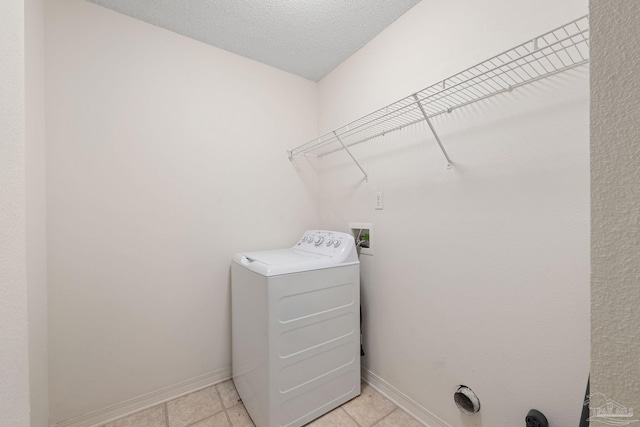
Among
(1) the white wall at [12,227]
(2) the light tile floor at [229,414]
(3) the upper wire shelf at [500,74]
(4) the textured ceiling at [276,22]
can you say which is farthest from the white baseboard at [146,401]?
(4) the textured ceiling at [276,22]

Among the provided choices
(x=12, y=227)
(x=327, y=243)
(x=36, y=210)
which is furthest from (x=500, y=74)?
(x=36, y=210)

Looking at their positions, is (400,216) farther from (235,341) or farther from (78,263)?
(78,263)

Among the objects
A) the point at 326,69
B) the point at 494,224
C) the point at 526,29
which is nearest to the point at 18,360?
the point at 494,224

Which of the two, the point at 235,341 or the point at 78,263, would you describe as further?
the point at 235,341

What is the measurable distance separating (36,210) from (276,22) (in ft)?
5.32

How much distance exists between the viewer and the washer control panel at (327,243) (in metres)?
1.58

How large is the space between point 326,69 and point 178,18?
108 centimetres

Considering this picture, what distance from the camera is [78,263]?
135 cm

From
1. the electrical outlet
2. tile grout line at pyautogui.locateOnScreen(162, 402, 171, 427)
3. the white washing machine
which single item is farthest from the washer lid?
tile grout line at pyautogui.locateOnScreen(162, 402, 171, 427)

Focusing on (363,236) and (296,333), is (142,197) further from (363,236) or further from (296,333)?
(363,236)

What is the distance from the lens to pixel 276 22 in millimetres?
1538

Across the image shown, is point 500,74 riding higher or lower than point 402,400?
higher

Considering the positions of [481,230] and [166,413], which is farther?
[166,413]

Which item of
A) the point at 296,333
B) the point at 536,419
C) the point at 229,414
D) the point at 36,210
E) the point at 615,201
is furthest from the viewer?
the point at 229,414
